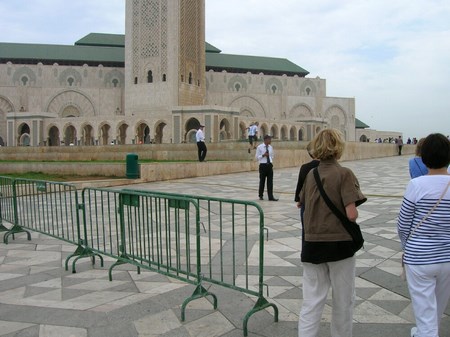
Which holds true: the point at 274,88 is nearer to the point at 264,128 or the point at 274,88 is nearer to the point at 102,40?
the point at 264,128

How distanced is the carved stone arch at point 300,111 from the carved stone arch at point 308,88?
258 centimetres

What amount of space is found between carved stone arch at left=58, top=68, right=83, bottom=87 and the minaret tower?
1240cm

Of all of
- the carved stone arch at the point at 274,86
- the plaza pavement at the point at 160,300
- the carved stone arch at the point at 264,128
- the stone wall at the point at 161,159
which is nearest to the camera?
the plaza pavement at the point at 160,300

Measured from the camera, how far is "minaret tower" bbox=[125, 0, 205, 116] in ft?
148

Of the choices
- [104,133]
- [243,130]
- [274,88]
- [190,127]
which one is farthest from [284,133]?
[104,133]

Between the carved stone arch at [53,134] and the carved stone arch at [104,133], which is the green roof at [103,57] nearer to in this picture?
the carved stone arch at [53,134]

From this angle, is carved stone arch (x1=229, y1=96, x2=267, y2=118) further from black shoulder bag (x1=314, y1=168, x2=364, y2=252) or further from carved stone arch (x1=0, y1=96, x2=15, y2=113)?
black shoulder bag (x1=314, y1=168, x2=364, y2=252)

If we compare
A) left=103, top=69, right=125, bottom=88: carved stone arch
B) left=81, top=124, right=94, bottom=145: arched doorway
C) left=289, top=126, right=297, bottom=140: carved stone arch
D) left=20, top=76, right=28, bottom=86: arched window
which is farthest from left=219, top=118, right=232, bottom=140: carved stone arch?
left=20, top=76, right=28, bottom=86: arched window

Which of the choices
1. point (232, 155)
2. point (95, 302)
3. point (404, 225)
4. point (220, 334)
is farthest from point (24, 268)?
point (232, 155)

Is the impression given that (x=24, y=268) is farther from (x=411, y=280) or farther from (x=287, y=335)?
(x=411, y=280)

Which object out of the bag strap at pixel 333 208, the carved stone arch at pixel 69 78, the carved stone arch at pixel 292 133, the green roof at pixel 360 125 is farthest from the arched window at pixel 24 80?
the bag strap at pixel 333 208

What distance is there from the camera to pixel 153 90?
46.4 m

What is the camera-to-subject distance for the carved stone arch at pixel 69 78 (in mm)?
56625

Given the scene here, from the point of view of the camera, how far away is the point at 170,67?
45188 millimetres
